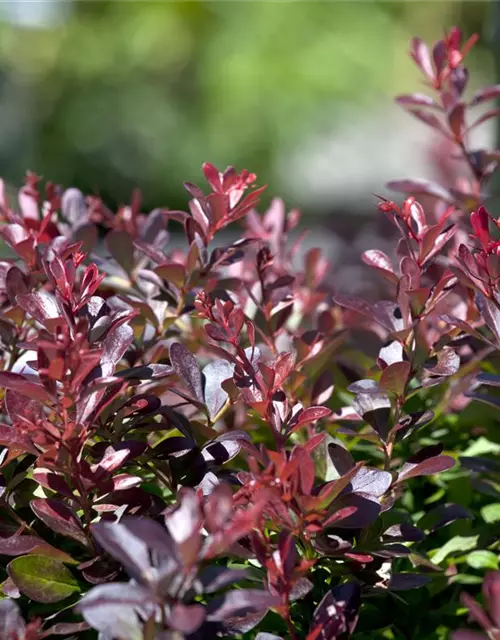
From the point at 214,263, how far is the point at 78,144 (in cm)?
1198

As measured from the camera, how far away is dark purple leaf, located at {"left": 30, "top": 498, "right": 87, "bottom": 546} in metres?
0.82

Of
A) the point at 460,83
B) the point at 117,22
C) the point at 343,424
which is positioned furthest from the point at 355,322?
the point at 117,22

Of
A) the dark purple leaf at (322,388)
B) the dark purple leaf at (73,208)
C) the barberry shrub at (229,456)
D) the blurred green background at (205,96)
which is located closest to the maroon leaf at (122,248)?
the barberry shrub at (229,456)

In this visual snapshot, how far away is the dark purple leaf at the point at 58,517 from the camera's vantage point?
82 cm

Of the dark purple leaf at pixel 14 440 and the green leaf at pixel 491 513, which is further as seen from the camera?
the green leaf at pixel 491 513

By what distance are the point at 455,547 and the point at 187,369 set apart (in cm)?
39

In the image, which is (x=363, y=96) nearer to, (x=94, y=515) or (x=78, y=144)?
(x=78, y=144)

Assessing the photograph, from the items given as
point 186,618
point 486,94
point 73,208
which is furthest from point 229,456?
point 486,94

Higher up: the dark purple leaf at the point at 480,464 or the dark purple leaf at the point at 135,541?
the dark purple leaf at the point at 135,541

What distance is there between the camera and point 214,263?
3.59 ft

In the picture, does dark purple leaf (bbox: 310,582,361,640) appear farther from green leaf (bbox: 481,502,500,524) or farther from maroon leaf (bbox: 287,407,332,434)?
green leaf (bbox: 481,502,500,524)

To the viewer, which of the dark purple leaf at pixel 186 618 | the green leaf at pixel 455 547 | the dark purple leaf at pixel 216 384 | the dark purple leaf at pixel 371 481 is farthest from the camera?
the green leaf at pixel 455 547

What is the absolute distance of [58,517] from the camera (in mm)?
820

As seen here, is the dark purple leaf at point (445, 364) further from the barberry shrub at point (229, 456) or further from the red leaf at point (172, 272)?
the red leaf at point (172, 272)
